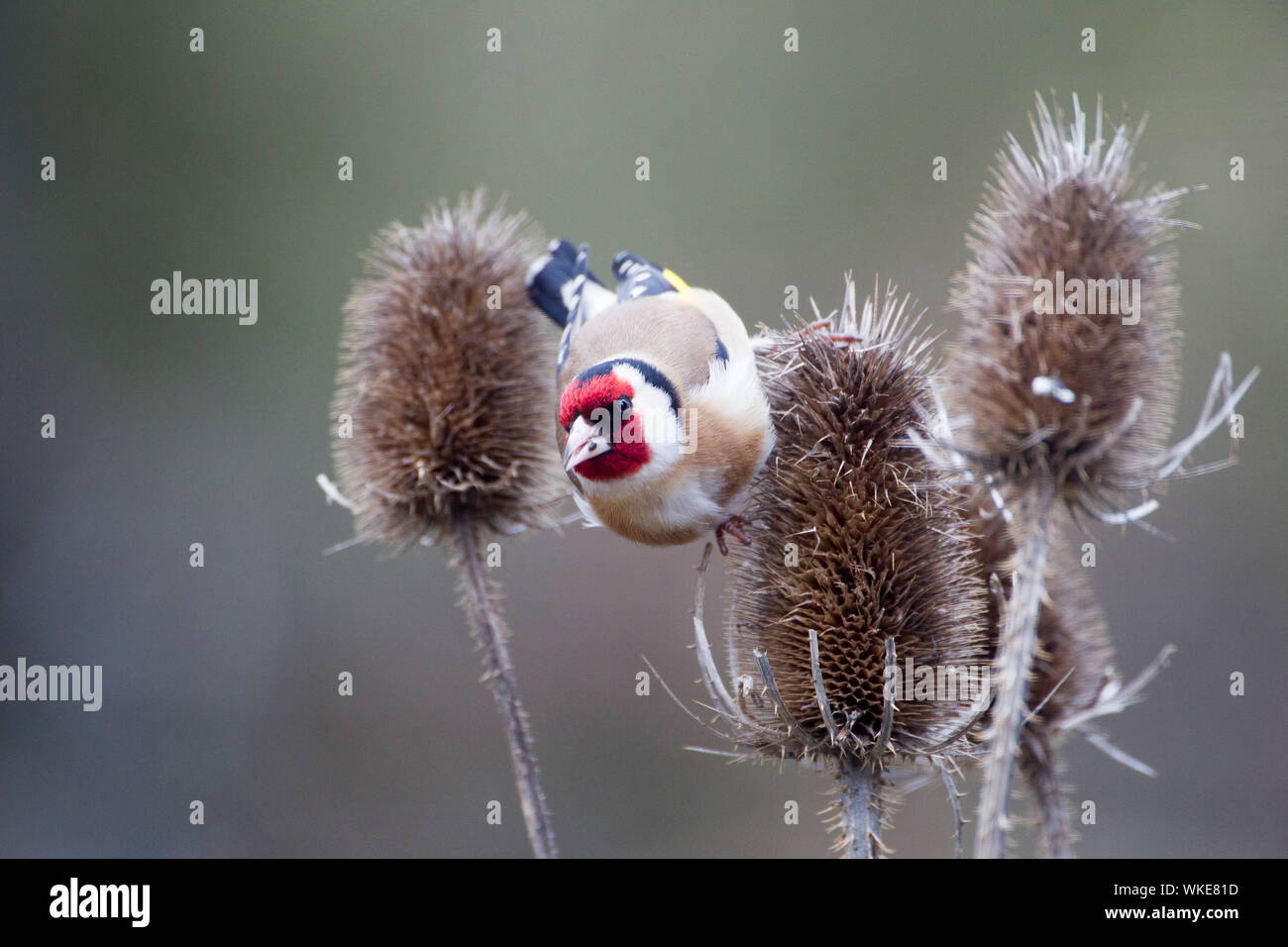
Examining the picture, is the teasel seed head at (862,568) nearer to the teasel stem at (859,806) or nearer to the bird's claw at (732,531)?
the teasel stem at (859,806)

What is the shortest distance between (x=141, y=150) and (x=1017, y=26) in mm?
7594

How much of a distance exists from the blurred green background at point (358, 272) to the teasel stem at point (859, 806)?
5.71 m

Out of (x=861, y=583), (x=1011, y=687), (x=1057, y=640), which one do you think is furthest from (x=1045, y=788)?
(x=1011, y=687)

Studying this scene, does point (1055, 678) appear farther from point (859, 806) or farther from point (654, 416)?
point (654, 416)

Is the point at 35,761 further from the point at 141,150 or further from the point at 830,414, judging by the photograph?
the point at 830,414

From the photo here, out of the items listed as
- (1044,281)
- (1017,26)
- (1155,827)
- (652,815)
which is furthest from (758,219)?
(1044,281)

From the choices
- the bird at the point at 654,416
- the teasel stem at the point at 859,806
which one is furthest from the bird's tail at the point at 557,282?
the teasel stem at the point at 859,806

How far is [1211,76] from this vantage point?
9.18 m

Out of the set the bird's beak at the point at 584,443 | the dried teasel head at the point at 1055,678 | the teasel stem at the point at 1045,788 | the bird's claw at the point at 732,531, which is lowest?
the teasel stem at the point at 1045,788

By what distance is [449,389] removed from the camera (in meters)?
4.00

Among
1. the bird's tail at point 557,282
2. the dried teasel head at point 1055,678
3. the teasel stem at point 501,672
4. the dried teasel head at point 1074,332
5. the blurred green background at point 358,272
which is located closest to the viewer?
the dried teasel head at point 1074,332

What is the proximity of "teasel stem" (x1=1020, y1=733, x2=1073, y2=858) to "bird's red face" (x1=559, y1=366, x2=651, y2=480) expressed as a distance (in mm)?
1508

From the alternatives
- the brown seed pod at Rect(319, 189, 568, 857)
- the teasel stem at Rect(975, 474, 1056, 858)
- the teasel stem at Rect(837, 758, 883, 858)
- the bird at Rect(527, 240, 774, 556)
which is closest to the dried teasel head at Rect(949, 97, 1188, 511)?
the teasel stem at Rect(975, 474, 1056, 858)

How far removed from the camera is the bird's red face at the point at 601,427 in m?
3.62
